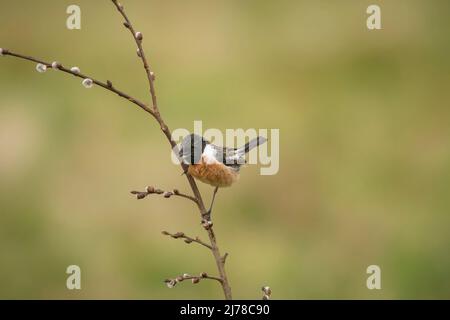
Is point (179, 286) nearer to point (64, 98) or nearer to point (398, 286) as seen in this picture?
point (398, 286)

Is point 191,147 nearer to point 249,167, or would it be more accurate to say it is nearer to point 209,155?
point 209,155

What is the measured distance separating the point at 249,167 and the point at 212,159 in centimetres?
278

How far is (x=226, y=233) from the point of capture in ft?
19.5

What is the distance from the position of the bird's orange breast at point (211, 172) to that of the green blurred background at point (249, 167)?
6.29ft

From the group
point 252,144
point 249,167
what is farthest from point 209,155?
point 249,167

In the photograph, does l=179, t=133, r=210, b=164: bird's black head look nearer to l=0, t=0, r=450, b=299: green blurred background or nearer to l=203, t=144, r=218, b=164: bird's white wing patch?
l=203, t=144, r=218, b=164: bird's white wing patch

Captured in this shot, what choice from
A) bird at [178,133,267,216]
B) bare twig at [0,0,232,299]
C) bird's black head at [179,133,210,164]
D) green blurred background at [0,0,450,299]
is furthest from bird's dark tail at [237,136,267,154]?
green blurred background at [0,0,450,299]

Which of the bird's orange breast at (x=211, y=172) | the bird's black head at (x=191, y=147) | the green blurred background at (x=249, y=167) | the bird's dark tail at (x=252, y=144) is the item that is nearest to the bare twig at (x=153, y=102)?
the bird's black head at (x=191, y=147)

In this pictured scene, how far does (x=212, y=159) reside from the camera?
368 cm

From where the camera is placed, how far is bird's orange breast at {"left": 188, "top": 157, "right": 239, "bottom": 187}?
3.60 m

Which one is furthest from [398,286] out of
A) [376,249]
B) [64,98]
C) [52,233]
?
[64,98]

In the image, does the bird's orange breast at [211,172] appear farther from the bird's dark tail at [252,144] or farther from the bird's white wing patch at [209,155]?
the bird's dark tail at [252,144]

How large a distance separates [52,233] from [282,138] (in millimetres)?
2571

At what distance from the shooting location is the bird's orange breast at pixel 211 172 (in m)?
3.60
